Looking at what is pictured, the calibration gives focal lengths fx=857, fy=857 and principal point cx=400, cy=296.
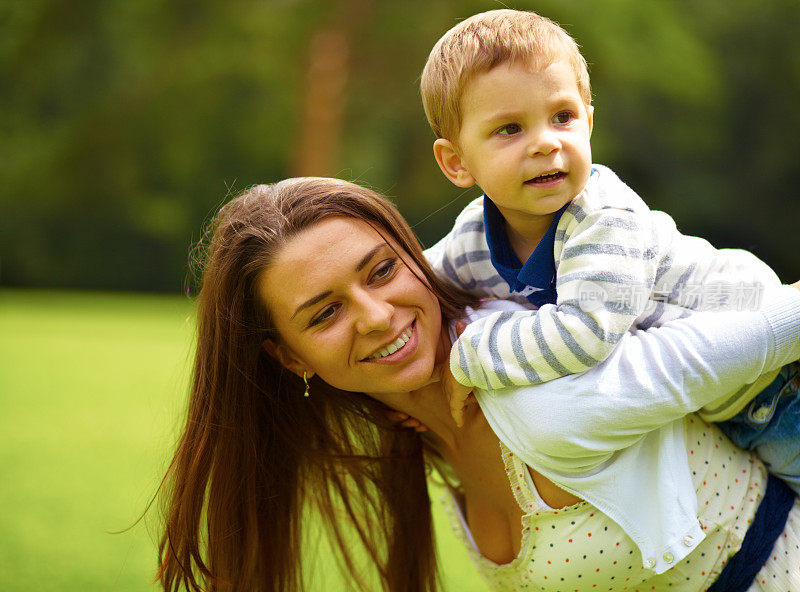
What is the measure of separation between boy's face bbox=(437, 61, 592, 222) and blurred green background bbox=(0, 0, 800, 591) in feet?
44.5

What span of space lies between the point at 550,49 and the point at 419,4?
17.2 meters

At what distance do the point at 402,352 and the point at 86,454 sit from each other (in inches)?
131

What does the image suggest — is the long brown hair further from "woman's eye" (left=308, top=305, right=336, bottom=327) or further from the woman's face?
"woman's eye" (left=308, top=305, right=336, bottom=327)

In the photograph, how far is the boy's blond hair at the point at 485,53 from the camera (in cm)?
204

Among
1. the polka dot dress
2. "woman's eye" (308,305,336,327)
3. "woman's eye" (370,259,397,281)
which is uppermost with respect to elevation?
"woman's eye" (370,259,397,281)

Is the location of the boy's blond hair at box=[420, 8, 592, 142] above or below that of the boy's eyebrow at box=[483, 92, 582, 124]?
above

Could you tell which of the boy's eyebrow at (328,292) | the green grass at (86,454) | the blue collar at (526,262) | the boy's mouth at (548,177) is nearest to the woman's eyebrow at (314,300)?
the boy's eyebrow at (328,292)

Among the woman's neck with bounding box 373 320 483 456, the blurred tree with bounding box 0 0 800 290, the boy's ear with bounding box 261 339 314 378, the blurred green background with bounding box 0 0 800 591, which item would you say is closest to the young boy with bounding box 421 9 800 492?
the woman's neck with bounding box 373 320 483 456

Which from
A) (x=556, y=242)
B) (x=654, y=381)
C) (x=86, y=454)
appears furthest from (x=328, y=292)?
(x=86, y=454)

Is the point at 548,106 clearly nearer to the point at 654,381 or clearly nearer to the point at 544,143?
the point at 544,143

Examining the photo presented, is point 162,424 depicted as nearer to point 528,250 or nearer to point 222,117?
point 528,250

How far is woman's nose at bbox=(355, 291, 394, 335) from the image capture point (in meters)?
2.10

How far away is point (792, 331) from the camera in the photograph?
198 cm

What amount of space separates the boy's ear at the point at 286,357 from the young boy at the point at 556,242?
0.43 metres
